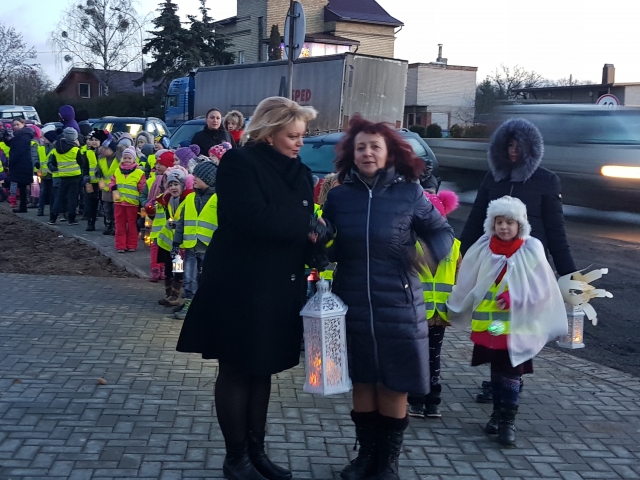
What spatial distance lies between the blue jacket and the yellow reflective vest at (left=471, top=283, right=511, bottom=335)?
1338 cm

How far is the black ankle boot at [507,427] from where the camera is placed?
190 inches

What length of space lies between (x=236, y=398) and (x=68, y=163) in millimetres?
10962

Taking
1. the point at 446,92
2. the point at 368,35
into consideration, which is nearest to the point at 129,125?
the point at 368,35

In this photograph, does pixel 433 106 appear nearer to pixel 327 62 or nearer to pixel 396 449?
pixel 327 62

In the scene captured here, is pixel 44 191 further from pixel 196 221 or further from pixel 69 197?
pixel 196 221

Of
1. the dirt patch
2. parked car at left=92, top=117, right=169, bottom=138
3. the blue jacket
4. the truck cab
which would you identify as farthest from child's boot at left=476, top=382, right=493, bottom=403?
the truck cab

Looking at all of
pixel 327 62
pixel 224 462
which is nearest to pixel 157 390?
pixel 224 462

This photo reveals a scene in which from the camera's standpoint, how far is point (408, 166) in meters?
4.12

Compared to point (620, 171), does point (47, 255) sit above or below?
below

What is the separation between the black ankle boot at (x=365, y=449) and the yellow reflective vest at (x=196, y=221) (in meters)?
2.87

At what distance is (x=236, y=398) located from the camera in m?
4.07

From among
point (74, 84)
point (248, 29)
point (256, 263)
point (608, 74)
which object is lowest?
point (256, 263)

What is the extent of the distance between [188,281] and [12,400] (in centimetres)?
228

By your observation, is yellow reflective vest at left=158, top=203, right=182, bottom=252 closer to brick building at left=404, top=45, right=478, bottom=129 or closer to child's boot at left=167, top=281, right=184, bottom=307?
child's boot at left=167, top=281, right=184, bottom=307
